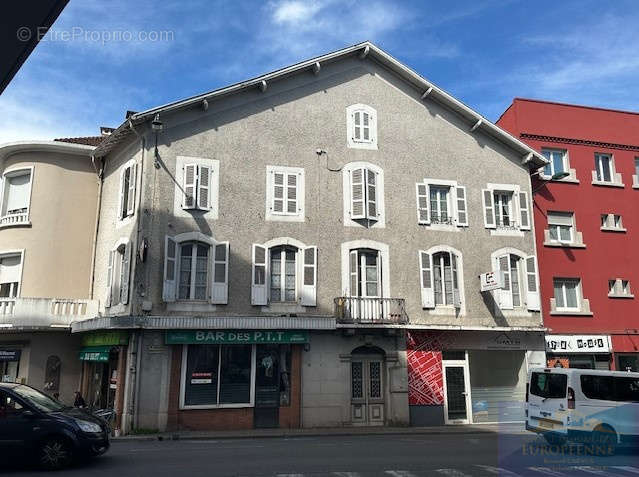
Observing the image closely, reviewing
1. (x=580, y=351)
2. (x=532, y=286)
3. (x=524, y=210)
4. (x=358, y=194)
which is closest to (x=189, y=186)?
(x=358, y=194)

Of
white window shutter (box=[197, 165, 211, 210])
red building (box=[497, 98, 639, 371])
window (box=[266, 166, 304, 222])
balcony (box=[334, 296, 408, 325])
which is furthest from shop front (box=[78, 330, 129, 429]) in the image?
red building (box=[497, 98, 639, 371])

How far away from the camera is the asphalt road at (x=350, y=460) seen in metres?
9.36

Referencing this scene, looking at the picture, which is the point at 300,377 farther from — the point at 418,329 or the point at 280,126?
the point at 280,126

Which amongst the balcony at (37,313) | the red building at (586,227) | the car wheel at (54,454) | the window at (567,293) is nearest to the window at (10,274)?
the balcony at (37,313)

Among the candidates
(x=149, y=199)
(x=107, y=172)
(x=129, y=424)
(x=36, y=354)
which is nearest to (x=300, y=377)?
(x=129, y=424)

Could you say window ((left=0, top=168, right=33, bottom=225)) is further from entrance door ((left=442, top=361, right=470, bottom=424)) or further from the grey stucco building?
entrance door ((left=442, top=361, right=470, bottom=424))

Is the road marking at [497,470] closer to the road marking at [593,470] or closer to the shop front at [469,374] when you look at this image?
the road marking at [593,470]

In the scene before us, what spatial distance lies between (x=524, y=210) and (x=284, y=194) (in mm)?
9389

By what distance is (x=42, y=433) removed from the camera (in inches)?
376

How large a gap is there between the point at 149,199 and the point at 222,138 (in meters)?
3.23

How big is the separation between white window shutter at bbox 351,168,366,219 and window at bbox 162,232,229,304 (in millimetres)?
4591

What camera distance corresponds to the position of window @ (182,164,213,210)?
18016mm

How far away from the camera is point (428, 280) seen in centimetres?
1967

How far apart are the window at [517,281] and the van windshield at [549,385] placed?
7.13 metres
